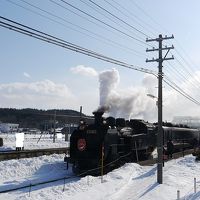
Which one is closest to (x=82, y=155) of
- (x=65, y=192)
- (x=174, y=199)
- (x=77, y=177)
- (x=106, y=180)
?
(x=77, y=177)

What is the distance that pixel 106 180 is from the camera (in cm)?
1920

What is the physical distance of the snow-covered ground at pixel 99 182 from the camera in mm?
15967

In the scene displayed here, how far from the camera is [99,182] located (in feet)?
61.6

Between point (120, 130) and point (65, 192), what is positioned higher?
point (120, 130)

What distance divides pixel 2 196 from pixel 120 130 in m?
11.5

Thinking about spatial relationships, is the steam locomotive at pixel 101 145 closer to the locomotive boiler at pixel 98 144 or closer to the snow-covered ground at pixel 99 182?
the locomotive boiler at pixel 98 144

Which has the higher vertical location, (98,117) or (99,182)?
(98,117)

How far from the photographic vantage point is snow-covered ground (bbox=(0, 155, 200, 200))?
52.4 ft

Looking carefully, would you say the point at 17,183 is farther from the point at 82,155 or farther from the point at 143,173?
the point at 143,173

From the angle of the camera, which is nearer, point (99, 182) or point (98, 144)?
point (99, 182)

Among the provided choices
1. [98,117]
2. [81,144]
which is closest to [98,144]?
[81,144]

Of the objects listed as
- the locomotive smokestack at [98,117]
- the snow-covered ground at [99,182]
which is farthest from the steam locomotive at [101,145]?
the snow-covered ground at [99,182]

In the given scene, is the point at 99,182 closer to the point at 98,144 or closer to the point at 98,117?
the point at 98,144

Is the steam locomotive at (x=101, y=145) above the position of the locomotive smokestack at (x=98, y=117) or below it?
below
